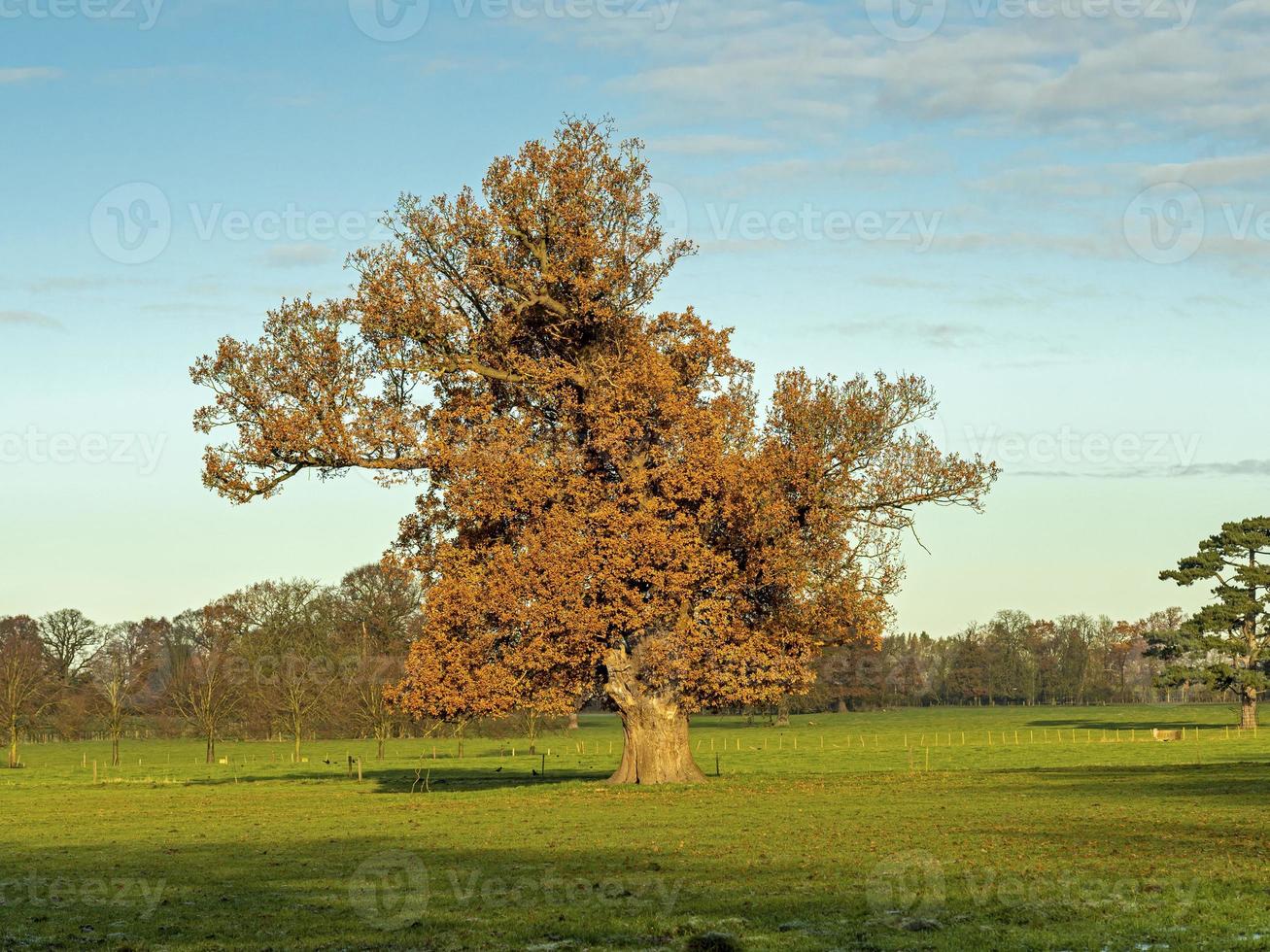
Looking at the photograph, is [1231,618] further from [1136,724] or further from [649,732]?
[649,732]

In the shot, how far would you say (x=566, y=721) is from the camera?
138m

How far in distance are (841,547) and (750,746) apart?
6686 cm

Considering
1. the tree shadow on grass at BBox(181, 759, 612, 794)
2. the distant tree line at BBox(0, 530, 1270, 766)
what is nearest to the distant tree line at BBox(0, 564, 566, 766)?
the distant tree line at BBox(0, 530, 1270, 766)

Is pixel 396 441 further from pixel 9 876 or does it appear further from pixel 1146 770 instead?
pixel 1146 770
